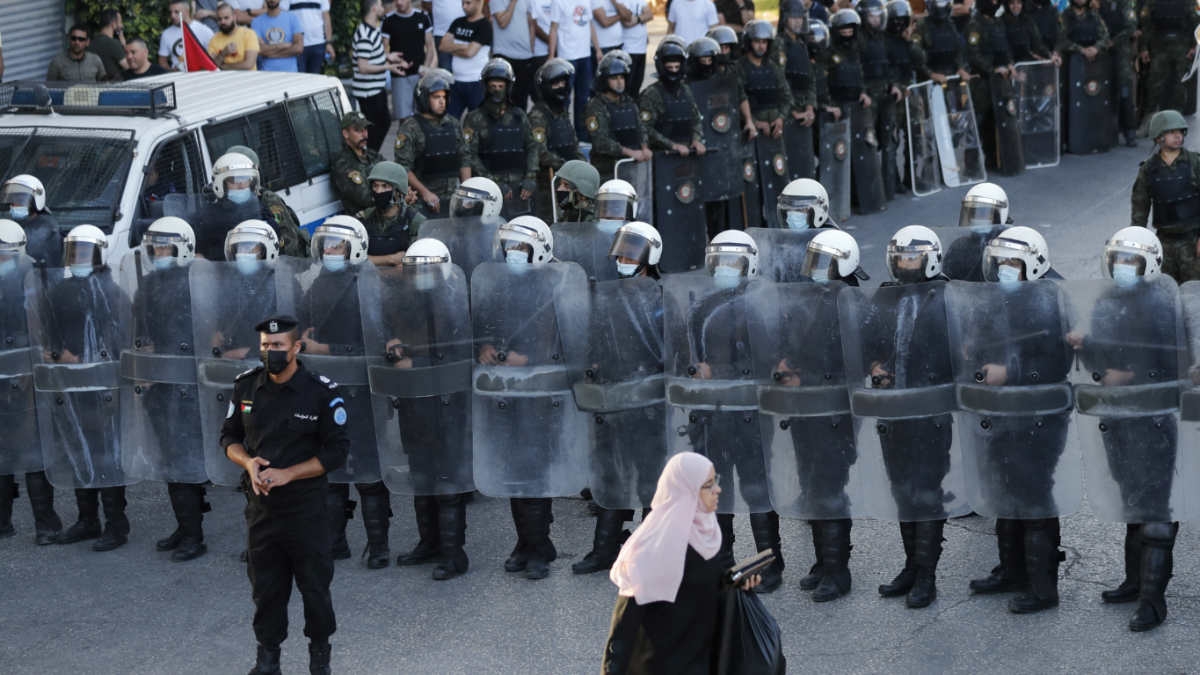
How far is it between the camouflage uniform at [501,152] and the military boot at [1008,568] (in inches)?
212

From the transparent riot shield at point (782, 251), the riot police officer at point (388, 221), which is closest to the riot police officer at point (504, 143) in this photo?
the riot police officer at point (388, 221)

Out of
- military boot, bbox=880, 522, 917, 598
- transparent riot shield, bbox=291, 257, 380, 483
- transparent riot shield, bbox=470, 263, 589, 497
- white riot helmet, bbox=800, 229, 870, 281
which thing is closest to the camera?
military boot, bbox=880, 522, 917, 598

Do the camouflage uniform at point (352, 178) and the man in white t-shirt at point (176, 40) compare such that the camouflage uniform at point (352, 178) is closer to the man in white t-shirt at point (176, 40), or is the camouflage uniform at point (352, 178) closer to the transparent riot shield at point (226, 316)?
the transparent riot shield at point (226, 316)

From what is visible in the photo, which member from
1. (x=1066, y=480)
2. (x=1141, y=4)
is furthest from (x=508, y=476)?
(x=1141, y=4)

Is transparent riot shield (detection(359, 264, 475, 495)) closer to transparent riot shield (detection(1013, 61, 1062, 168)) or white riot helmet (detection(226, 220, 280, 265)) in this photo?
white riot helmet (detection(226, 220, 280, 265))

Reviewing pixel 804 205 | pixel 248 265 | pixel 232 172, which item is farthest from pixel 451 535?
pixel 232 172

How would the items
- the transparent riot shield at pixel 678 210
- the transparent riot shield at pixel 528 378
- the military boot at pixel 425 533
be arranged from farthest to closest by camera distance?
the transparent riot shield at pixel 678 210
the military boot at pixel 425 533
the transparent riot shield at pixel 528 378

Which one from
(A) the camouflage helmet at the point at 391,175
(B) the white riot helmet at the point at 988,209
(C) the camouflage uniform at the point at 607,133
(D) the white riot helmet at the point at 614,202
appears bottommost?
(B) the white riot helmet at the point at 988,209

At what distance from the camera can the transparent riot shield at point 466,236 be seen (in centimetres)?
1016

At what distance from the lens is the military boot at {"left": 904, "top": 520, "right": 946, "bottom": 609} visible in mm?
8320

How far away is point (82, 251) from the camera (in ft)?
30.2

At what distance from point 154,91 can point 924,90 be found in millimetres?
7757

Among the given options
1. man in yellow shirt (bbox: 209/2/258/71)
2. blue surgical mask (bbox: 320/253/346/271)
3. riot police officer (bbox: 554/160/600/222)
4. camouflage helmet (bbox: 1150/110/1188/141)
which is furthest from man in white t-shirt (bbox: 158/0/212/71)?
camouflage helmet (bbox: 1150/110/1188/141)

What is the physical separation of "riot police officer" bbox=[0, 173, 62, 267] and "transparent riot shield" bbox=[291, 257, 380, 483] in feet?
6.94
